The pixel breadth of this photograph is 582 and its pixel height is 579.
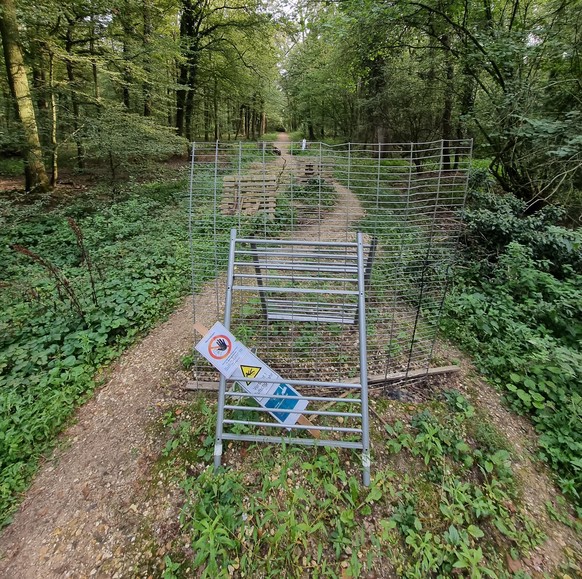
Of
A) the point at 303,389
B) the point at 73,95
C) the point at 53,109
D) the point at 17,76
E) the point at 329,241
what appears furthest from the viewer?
the point at 73,95

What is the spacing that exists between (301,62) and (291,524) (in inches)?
888

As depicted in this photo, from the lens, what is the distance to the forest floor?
1.50 meters

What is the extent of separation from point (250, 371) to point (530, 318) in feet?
9.86

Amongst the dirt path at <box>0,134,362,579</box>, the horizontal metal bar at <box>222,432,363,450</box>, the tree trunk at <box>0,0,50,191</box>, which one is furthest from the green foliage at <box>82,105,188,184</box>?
the horizontal metal bar at <box>222,432,363,450</box>

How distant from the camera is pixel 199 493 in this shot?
5.46ft

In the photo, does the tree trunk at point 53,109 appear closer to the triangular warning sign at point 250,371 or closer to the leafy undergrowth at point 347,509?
the leafy undergrowth at point 347,509

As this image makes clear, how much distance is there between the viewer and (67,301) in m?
3.25

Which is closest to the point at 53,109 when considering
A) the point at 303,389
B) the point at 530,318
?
the point at 303,389

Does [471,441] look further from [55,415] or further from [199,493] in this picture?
[55,415]

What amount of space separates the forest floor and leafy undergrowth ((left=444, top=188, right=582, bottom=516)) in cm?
17

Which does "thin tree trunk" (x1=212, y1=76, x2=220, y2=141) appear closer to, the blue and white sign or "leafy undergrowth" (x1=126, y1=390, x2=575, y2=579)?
the blue and white sign

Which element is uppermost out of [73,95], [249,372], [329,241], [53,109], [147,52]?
[147,52]

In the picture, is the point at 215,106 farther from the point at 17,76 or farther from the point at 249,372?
the point at 249,372

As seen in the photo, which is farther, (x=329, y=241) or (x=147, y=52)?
(x=147, y=52)
